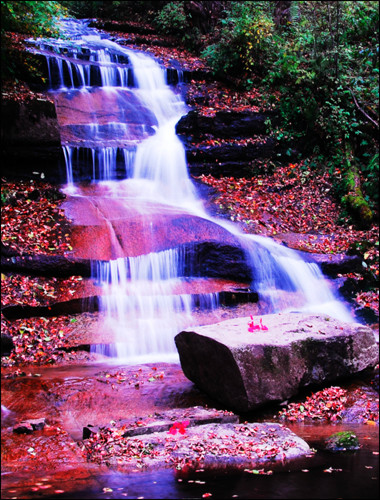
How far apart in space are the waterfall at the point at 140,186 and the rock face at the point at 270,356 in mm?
1858

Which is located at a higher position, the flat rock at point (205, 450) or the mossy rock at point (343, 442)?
the flat rock at point (205, 450)

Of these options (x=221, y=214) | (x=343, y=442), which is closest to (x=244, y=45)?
(x=221, y=214)

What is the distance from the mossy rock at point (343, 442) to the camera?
182 inches

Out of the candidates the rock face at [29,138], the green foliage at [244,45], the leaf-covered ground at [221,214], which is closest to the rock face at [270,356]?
the leaf-covered ground at [221,214]

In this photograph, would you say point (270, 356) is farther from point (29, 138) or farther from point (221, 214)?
point (29, 138)

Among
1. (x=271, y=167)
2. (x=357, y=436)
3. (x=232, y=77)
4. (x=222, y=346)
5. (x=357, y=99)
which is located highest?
(x=232, y=77)

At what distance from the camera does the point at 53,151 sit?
38.8 feet

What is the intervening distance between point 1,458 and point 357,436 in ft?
11.5

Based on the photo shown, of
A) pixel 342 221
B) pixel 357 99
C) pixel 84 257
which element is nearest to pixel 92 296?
pixel 84 257

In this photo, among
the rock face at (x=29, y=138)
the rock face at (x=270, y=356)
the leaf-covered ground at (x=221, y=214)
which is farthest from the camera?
the rock face at (x=29, y=138)

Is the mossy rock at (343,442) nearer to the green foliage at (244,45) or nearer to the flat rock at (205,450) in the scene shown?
the flat rock at (205,450)

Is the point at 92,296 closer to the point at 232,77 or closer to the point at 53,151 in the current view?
the point at 53,151

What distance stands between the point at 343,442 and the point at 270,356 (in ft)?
4.44

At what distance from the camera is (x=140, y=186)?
12.8 m
